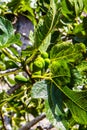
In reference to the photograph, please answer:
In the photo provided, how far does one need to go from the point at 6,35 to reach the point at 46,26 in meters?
0.08

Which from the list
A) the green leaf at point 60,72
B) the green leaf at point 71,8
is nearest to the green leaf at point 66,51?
the green leaf at point 60,72

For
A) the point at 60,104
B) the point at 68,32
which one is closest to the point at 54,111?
the point at 60,104

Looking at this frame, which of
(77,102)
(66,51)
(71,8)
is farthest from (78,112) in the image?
(71,8)

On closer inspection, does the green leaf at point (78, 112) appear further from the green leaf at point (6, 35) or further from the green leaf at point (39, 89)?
the green leaf at point (6, 35)

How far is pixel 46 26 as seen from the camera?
66 centimetres

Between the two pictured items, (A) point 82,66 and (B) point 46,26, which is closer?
(B) point 46,26

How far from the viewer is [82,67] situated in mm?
792

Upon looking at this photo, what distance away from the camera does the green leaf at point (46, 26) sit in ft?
2.13

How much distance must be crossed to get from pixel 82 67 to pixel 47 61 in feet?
0.32

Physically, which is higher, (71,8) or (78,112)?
(71,8)

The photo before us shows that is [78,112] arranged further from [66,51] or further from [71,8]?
[71,8]

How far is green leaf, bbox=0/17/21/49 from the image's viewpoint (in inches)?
26.4

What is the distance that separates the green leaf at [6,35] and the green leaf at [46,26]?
0.13ft

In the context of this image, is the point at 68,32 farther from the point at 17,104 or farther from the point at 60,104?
the point at 60,104
